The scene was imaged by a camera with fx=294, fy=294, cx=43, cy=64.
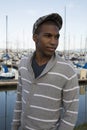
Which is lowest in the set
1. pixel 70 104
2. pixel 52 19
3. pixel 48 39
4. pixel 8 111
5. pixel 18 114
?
pixel 8 111

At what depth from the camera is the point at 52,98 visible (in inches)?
77.5

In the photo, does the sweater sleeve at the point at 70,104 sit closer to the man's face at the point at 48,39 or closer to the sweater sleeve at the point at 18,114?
the man's face at the point at 48,39

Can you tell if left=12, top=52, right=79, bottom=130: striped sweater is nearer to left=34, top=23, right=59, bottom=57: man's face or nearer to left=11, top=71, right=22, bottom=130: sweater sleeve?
left=34, top=23, right=59, bottom=57: man's face

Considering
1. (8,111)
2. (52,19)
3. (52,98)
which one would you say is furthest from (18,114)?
(8,111)

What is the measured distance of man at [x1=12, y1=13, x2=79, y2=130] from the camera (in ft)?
6.39

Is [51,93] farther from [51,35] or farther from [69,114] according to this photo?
[51,35]

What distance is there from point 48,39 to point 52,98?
1.33 feet

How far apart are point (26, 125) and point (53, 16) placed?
0.78 metres

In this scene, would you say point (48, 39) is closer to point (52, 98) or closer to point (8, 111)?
point (52, 98)

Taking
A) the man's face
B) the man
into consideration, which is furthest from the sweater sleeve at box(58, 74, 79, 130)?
the man's face

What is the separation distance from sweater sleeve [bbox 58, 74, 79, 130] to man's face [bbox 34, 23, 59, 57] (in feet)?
0.81

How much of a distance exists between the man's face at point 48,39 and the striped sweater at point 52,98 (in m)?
0.07

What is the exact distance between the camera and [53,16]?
2.01 m

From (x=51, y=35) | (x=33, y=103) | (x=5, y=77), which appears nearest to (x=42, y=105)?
(x=33, y=103)
